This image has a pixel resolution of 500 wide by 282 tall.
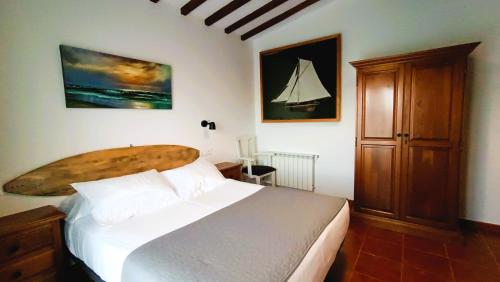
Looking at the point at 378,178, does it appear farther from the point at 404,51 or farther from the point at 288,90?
the point at 288,90

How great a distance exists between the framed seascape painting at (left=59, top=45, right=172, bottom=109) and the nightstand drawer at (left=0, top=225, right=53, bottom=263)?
0.99 m

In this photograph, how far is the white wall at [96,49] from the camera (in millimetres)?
1688

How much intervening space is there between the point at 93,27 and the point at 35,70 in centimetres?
61

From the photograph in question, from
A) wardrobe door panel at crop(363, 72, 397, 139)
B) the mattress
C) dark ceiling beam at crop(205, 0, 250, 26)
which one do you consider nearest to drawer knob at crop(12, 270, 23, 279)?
the mattress

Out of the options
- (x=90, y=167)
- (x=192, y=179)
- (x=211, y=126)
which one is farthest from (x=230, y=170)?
(x=90, y=167)

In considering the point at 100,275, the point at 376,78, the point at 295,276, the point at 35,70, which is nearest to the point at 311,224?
the point at 295,276

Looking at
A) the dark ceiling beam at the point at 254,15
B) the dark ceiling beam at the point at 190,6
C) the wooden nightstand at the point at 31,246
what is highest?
the dark ceiling beam at the point at 254,15

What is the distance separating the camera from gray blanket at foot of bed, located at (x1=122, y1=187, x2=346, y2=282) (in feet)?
3.66

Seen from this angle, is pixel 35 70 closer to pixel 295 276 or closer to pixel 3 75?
pixel 3 75

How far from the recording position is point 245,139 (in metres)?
3.90

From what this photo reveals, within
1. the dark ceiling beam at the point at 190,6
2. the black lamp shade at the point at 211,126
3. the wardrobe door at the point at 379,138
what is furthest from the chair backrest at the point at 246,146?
the dark ceiling beam at the point at 190,6

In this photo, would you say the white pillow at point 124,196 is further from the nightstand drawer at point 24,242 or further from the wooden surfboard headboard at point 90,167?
the nightstand drawer at point 24,242

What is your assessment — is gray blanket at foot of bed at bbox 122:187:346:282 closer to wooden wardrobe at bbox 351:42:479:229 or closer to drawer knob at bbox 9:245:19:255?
drawer knob at bbox 9:245:19:255

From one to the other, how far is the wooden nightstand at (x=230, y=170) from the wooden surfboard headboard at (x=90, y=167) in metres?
0.60
